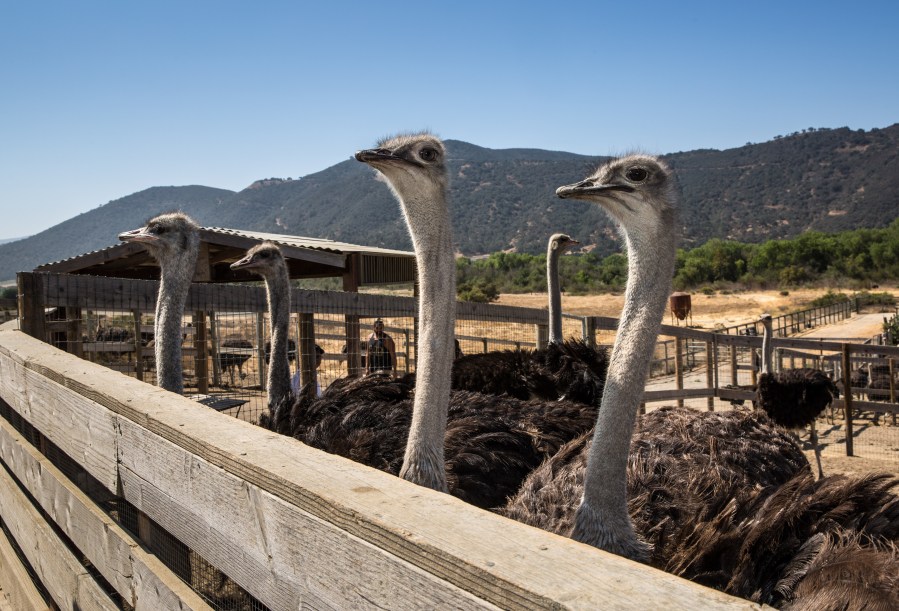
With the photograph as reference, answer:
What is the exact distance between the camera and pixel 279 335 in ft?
15.1

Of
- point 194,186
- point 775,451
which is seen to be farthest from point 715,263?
point 194,186

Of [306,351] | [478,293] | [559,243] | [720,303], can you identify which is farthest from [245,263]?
[720,303]

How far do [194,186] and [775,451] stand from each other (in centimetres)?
20195

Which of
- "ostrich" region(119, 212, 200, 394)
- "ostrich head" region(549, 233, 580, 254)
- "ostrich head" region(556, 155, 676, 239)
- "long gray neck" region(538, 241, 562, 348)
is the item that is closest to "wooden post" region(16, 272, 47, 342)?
"ostrich" region(119, 212, 200, 394)

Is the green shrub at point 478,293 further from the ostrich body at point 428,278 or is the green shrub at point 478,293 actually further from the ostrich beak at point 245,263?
the ostrich body at point 428,278

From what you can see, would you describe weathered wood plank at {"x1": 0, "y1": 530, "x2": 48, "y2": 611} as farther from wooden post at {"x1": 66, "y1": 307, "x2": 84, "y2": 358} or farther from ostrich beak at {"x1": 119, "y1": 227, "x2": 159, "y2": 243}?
ostrich beak at {"x1": 119, "y1": 227, "x2": 159, "y2": 243}

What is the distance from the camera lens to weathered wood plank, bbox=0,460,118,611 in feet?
6.74

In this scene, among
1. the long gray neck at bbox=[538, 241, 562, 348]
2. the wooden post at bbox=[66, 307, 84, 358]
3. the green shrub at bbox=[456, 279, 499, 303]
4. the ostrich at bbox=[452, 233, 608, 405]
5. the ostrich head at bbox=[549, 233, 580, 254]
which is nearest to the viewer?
the wooden post at bbox=[66, 307, 84, 358]

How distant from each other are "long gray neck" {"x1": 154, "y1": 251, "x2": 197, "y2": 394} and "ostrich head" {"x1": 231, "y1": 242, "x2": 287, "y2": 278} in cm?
37

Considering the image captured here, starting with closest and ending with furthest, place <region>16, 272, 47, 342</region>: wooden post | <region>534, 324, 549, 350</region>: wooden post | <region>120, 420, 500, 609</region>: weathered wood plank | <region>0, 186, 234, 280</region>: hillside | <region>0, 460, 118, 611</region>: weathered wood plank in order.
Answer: <region>120, 420, 500, 609</region>: weathered wood plank, <region>0, 460, 118, 611</region>: weathered wood plank, <region>16, 272, 47, 342</region>: wooden post, <region>534, 324, 549, 350</region>: wooden post, <region>0, 186, 234, 280</region>: hillside

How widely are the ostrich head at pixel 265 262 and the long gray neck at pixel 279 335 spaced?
13 millimetres

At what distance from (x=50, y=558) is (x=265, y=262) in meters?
2.62

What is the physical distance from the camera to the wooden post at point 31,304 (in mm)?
3779

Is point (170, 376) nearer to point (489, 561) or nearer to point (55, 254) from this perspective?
point (489, 561)
